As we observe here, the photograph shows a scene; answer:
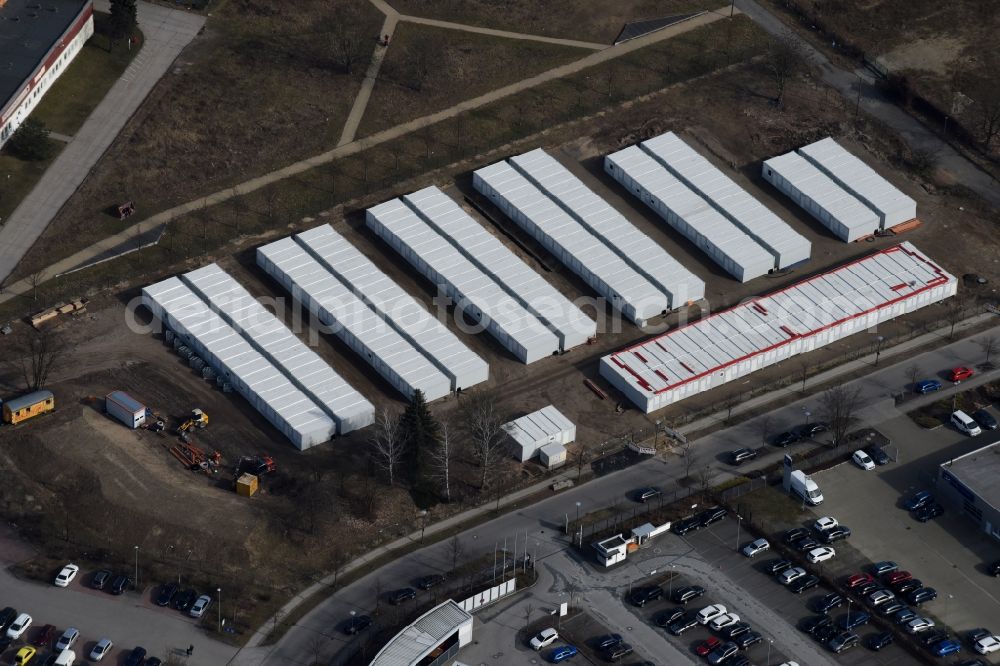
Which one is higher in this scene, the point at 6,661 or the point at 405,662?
the point at 405,662

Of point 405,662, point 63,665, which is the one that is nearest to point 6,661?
point 63,665

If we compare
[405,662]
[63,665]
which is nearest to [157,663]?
[63,665]

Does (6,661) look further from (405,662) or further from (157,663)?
(405,662)

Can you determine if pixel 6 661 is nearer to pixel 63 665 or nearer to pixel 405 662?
pixel 63 665

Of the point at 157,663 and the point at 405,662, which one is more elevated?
the point at 405,662
